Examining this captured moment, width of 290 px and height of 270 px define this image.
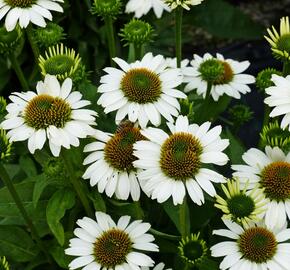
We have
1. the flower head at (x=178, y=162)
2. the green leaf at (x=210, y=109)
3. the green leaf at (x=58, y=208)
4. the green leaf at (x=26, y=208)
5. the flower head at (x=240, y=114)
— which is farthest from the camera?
the flower head at (x=240, y=114)

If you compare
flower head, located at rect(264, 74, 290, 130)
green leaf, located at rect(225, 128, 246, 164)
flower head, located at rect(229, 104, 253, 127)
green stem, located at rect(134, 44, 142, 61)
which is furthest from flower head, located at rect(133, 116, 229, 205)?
flower head, located at rect(229, 104, 253, 127)

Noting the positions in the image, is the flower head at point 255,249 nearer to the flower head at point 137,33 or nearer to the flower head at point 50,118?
the flower head at point 50,118

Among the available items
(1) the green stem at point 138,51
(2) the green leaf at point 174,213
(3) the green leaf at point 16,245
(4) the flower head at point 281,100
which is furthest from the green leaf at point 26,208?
(4) the flower head at point 281,100

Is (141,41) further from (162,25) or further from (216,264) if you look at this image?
(162,25)

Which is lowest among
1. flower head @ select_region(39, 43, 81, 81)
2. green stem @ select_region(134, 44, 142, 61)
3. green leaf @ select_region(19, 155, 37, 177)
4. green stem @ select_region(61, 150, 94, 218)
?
green stem @ select_region(61, 150, 94, 218)

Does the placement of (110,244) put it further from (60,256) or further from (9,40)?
(9,40)

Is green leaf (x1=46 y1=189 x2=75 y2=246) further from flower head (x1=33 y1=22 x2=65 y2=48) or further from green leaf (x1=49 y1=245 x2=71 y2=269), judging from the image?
flower head (x1=33 y1=22 x2=65 y2=48)

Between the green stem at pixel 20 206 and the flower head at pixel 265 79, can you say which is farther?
the flower head at pixel 265 79

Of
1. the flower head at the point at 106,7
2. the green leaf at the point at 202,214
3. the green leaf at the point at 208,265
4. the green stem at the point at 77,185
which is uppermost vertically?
the flower head at the point at 106,7
